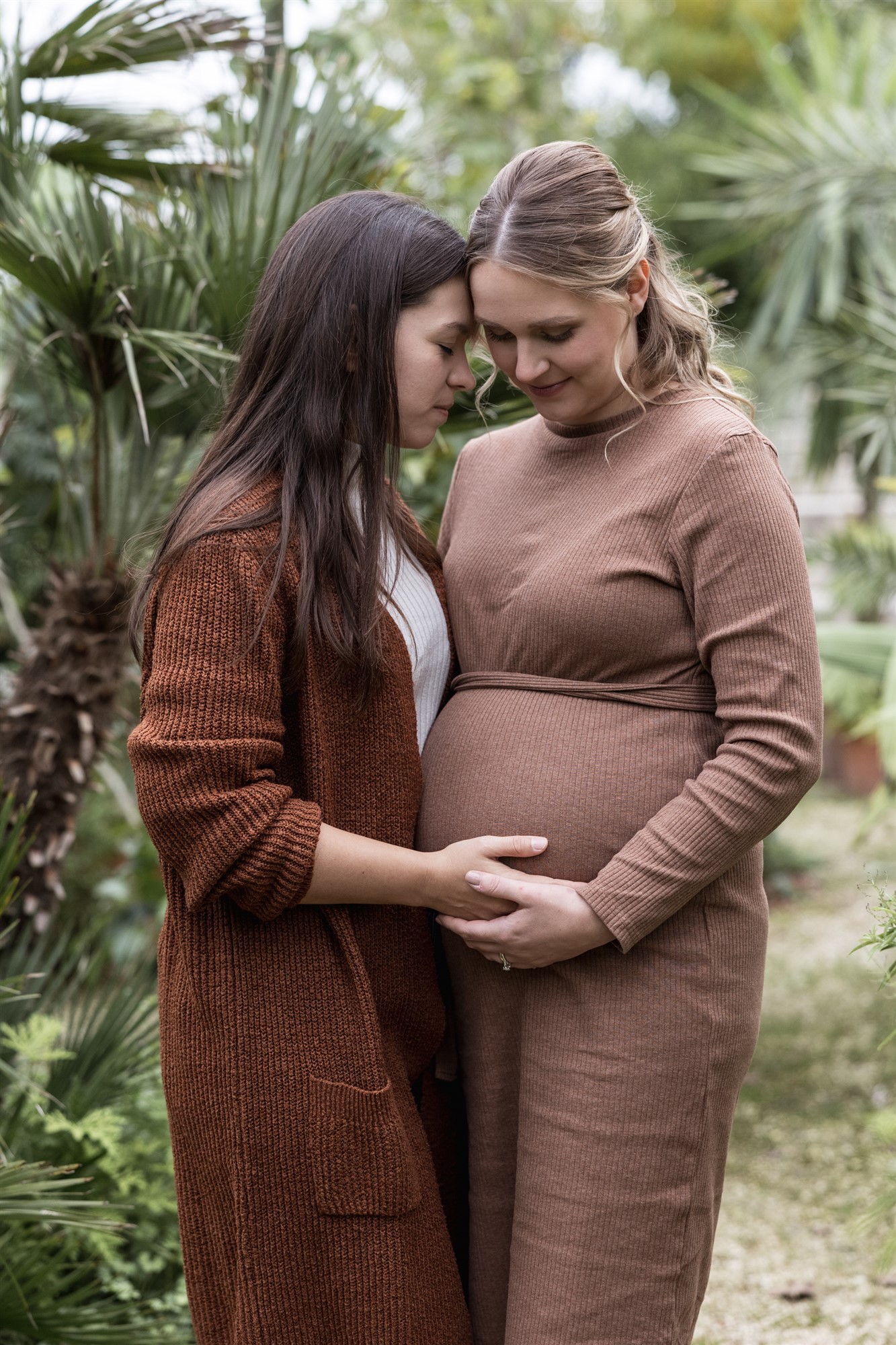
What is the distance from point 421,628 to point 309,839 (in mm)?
430

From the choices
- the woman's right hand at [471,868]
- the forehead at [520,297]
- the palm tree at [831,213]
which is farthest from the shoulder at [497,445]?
the palm tree at [831,213]

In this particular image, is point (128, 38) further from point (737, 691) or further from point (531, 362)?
point (737, 691)

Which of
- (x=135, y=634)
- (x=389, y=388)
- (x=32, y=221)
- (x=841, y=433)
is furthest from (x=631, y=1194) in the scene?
(x=841, y=433)

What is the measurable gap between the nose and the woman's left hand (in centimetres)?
69

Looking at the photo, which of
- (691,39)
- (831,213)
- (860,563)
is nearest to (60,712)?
(860,563)

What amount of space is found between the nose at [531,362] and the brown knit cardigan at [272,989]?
1.34ft

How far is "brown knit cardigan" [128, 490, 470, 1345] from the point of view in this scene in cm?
152

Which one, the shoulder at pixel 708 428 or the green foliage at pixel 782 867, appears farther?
the green foliage at pixel 782 867

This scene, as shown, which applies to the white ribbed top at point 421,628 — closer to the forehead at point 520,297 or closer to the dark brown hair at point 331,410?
the dark brown hair at point 331,410

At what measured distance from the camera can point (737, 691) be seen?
158 centimetres

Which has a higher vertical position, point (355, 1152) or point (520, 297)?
point (520, 297)

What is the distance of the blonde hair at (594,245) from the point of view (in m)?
1.66

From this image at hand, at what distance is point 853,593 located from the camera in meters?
5.12

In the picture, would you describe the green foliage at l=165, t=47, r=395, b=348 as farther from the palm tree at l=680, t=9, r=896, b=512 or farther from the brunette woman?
the palm tree at l=680, t=9, r=896, b=512
